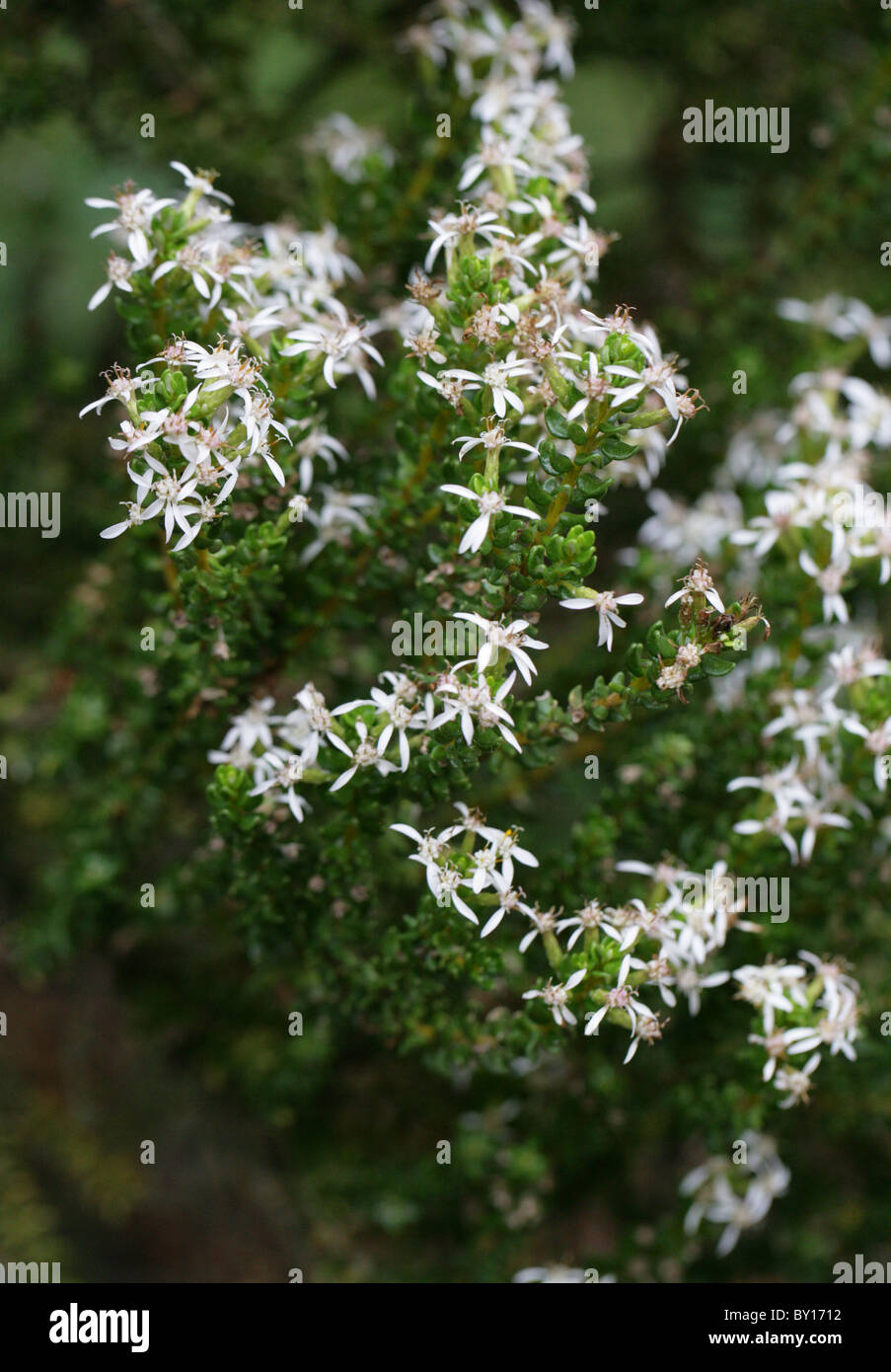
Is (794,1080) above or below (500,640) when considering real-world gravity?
below

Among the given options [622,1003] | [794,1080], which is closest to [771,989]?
[794,1080]

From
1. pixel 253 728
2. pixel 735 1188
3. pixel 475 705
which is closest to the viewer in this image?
pixel 475 705

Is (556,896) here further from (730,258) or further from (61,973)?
(730,258)

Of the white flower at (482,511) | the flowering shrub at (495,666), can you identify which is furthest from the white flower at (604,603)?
the white flower at (482,511)

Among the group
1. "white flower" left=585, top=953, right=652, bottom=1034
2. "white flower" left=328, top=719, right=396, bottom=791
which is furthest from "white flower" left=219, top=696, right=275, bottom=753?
"white flower" left=585, top=953, right=652, bottom=1034

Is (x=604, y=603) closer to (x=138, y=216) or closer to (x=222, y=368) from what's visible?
(x=222, y=368)

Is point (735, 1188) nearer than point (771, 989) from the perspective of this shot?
No

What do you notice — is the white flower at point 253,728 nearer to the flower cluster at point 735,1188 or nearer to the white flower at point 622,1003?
the white flower at point 622,1003

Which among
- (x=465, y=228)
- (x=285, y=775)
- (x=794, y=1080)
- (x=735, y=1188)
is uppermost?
(x=465, y=228)

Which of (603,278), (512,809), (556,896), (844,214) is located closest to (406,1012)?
(556,896)
